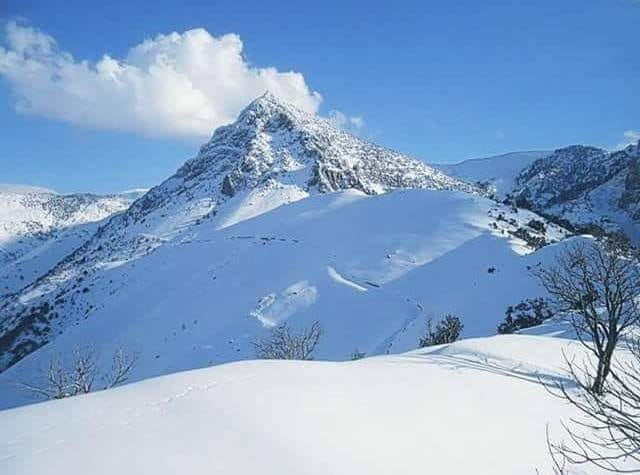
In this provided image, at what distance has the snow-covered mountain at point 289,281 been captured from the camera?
37.2 metres

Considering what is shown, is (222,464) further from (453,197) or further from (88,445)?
(453,197)

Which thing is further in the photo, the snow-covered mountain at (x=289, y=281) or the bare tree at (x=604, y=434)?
the snow-covered mountain at (x=289, y=281)

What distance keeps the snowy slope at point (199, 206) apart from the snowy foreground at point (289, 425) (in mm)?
35655

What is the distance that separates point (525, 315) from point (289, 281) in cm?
2355

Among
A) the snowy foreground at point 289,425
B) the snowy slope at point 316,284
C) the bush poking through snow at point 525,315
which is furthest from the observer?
the snowy slope at point 316,284

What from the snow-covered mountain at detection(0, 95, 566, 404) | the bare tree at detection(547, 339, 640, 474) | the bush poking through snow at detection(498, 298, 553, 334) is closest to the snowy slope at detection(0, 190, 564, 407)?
the snow-covered mountain at detection(0, 95, 566, 404)

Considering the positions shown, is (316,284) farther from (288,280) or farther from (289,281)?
(288,280)

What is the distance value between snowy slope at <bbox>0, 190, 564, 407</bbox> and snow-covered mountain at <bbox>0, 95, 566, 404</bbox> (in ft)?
0.58

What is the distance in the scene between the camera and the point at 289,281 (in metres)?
46.8

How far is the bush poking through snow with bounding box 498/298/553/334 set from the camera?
29.8 metres

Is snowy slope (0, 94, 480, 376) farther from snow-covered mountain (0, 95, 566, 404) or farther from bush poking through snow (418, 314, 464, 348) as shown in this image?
bush poking through snow (418, 314, 464, 348)

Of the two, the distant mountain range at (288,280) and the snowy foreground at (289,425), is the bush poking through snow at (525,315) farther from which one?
the snowy foreground at (289,425)

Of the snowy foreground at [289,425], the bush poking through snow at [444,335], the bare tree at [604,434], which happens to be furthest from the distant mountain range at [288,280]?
the snowy foreground at [289,425]

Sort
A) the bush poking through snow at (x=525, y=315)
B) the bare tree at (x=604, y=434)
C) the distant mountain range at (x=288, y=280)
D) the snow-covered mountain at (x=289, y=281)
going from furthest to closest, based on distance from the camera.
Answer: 1. the snow-covered mountain at (x=289, y=281)
2. the distant mountain range at (x=288, y=280)
3. the bush poking through snow at (x=525, y=315)
4. the bare tree at (x=604, y=434)
